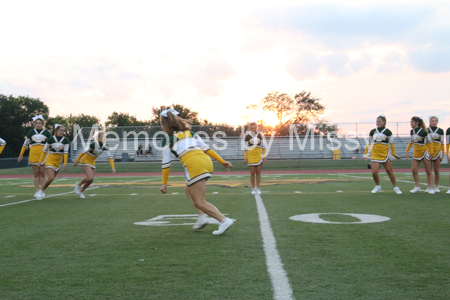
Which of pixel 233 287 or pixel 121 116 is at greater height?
pixel 121 116

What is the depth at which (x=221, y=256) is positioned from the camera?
4324 mm

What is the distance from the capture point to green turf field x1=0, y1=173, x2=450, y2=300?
3.24 metres

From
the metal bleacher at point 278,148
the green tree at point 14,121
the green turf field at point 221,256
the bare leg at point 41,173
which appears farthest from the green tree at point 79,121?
the green turf field at point 221,256

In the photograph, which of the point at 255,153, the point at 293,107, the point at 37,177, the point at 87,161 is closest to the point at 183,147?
the point at 255,153

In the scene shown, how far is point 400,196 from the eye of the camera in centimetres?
1041

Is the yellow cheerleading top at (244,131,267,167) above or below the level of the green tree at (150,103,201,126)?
below

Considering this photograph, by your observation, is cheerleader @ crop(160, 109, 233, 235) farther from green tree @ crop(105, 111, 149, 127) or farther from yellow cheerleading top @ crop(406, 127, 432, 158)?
green tree @ crop(105, 111, 149, 127)

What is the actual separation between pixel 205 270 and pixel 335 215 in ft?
13.1

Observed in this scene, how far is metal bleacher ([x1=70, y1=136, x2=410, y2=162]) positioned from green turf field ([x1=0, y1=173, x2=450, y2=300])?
25.4m

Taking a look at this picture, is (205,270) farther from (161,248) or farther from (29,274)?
(29,274)

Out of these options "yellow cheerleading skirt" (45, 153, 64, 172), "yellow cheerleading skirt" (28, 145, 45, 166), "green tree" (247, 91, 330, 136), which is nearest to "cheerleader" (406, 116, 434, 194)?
"yellow cheerleading skirt" (45, 153, 64, 172)

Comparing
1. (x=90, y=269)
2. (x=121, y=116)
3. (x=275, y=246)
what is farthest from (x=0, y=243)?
(x=121, y=116)

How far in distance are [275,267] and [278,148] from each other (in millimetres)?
30474

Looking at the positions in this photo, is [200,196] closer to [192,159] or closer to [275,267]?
[192,159]
